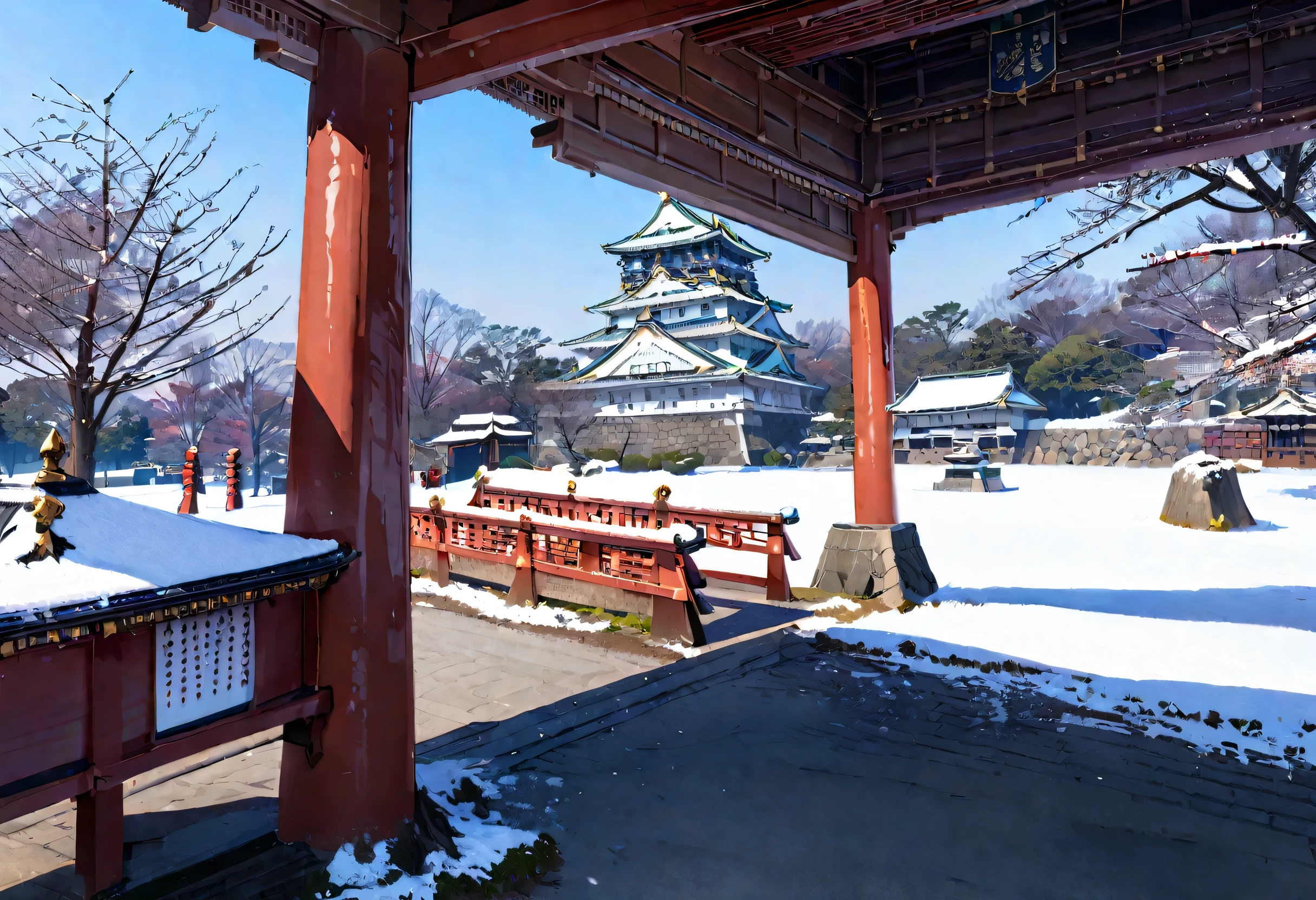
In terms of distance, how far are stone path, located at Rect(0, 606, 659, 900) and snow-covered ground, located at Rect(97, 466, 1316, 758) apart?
8.17 ft

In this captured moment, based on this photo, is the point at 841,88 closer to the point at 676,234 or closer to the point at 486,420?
the point at 486,420

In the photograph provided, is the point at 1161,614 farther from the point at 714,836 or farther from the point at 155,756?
the point at 155,756

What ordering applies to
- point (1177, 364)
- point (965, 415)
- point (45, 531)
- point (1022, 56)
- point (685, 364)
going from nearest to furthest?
point (45, 531), point (1022, 56), point (965, 415), point (685, 364), point (1177, 364)

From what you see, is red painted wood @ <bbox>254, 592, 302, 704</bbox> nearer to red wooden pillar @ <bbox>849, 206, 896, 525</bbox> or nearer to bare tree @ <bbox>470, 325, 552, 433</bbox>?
red wooden pillar @ <bbox>849, 206, 896, 525</bbox>

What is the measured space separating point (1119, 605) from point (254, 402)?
37.5m

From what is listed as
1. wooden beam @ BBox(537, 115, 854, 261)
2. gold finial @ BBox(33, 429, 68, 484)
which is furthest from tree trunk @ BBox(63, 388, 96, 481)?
gold finial @ BBox(33, 429, 68, 484)

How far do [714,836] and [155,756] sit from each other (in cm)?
221

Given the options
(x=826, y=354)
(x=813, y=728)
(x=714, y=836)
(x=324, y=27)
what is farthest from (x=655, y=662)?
(x=826, y=354)

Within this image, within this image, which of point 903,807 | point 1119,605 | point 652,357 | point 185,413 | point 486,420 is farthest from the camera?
point 652,357

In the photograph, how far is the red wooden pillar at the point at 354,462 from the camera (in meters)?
2.87

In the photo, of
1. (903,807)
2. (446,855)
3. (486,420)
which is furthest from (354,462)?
(486,420)

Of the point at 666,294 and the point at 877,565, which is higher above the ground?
the point at 666,294

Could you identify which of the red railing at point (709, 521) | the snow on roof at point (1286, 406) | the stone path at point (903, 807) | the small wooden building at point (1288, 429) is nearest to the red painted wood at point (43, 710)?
the stone path at point (903, 807)

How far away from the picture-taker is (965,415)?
38.0 m
